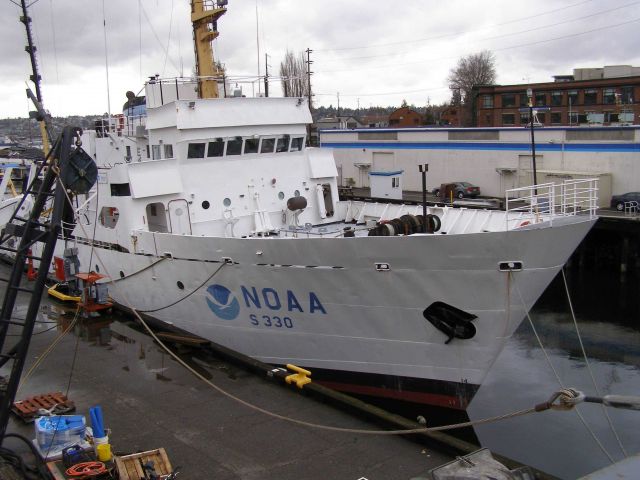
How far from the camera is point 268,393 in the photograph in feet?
31.5

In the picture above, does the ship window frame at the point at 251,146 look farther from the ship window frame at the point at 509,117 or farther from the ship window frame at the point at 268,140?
the ship window frame at the point at 509,117

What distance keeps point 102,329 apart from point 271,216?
4.82 m

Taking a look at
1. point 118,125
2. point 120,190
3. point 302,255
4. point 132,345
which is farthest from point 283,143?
point 132,345

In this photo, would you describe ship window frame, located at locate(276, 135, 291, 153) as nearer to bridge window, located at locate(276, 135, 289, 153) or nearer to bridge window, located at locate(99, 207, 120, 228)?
bridge window, located at locate(276, 135, 289, 153)

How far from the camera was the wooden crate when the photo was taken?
21.9ft

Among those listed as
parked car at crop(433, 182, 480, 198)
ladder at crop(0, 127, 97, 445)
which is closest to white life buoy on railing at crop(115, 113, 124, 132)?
ladder at crop(0, 127, 97, 445)

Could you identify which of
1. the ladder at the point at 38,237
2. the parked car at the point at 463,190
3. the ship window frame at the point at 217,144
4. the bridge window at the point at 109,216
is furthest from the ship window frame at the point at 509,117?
the ladder at the point at 38,237

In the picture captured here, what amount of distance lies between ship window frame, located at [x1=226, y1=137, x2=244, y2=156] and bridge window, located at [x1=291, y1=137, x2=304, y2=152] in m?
1.53

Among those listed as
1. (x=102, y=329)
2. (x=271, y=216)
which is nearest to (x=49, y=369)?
(x=102, y=329)

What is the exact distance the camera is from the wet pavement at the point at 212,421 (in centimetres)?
733

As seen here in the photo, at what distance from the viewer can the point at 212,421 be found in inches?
340

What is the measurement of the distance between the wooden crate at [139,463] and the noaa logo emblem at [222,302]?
4.49 m

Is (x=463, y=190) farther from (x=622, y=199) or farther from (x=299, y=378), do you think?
(x=299, y=378)

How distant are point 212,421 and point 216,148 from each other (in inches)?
283
